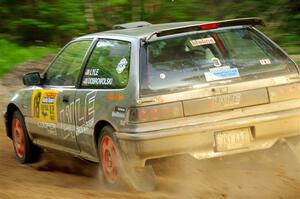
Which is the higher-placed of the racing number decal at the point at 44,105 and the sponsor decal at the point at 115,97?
the sponsor decal at the point at 115,97

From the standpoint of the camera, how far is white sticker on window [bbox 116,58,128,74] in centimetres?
655

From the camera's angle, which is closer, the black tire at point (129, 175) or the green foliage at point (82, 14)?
the black tire at point (129, 175)

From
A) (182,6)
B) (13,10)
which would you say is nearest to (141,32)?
(182,6)

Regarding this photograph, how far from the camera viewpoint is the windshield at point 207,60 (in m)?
6.23

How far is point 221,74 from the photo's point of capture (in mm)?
6371

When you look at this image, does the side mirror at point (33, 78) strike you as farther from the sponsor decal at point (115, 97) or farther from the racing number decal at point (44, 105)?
the sponsor decal at point (115, 97)

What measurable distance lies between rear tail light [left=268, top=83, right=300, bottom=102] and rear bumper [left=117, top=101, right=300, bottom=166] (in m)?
0.13

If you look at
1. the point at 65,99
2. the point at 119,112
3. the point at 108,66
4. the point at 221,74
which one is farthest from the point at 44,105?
the point at 221,74

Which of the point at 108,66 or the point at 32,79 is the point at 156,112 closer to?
the point at 108,66

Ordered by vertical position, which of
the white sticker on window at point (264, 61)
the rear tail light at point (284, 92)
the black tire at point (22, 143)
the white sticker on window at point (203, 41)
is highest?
the white sticker on window at point (203, 41)

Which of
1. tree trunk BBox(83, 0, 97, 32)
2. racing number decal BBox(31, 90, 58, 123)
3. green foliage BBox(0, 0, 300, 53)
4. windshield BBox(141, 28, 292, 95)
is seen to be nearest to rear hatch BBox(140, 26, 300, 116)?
windshield BBox(141, 28, 292, 95)

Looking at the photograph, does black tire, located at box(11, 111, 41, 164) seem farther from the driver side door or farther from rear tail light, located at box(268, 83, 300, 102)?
rear tail light, located at box(268, 83, 300, 102)

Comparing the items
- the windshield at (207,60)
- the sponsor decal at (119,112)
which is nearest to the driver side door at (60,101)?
the sponsor decal at (119,112)

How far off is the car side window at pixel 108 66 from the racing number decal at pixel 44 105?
0.71 metres
